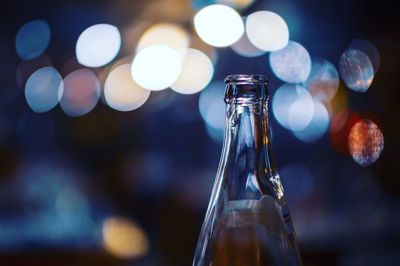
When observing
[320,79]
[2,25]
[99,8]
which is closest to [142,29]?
[99,8]

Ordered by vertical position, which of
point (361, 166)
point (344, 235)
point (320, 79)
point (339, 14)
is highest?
point (339, 14)

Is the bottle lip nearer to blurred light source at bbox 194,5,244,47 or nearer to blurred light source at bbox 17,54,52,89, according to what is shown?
blurred light source at bbox 194,5,244,47

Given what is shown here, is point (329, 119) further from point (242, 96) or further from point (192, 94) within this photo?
point (242, 96)

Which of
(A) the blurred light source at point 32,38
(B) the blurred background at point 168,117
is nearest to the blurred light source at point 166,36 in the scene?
(B) the blurred background at point 168,117

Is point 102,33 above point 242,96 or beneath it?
above

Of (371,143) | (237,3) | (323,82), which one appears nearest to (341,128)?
(323,82)

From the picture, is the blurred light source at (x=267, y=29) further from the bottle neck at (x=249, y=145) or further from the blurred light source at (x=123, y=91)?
the bottle neck at (x=249, y=145)

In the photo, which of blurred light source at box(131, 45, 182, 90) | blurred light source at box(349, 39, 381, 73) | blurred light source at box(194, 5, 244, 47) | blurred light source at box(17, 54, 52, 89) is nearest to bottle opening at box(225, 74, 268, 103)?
blurred light source at box(349, 39, 381, 73)
